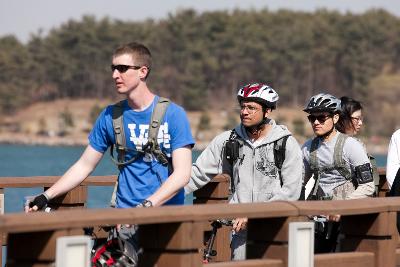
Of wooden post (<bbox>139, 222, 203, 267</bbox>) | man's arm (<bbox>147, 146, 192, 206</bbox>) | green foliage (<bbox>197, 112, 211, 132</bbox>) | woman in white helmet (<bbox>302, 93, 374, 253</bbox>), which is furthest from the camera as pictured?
green foliage (<bbox>197, 112, 211, 132</bbox>)

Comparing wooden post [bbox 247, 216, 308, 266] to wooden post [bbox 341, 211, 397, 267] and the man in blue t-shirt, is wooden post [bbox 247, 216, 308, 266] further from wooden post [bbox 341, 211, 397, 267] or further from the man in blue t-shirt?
wooden post [bbox 341, 211, 397, 267]

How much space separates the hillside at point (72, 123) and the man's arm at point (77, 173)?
101414mm

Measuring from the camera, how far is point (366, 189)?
919cm

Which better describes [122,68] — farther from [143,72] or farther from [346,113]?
[346,113]

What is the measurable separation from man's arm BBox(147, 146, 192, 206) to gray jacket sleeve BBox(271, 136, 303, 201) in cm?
109

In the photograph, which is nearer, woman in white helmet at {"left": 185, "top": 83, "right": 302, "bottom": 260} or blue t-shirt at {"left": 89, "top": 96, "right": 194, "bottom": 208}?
blue t-shirt at {"left": 89, "top": 96, "right": 194, "bottom": 208}

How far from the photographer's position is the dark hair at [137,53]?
7434mm

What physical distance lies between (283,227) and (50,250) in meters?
1.67

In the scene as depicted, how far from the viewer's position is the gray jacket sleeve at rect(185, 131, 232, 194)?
8.69 meters

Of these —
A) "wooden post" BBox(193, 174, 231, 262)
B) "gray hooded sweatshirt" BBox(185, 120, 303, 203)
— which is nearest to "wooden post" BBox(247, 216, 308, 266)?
"gray hooded sweatshirt" BBox(185, 120, 303, 203)

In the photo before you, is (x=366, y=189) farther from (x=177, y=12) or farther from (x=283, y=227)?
(x=177, y=12)

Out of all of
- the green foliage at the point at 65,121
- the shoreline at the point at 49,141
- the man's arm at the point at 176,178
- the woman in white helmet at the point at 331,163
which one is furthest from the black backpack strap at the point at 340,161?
the green foliage at the point at 65,121

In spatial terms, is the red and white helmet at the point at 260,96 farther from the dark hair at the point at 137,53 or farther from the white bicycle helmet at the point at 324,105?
the dark hair at the point at 137,53

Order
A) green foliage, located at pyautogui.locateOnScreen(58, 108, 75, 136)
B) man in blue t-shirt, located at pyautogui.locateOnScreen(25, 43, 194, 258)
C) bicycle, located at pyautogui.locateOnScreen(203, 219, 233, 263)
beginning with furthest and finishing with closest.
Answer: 1. green foliage, located at pyautogui.locateOnScreen(58, 108, 75, 136)
2. bicycle, located at pyautogui.locateOnScreen(203, 219, 233, 263)
3. man in blue t-shirt, located at pyautogui.locateOnScreen(25, 43, 194, 258)
